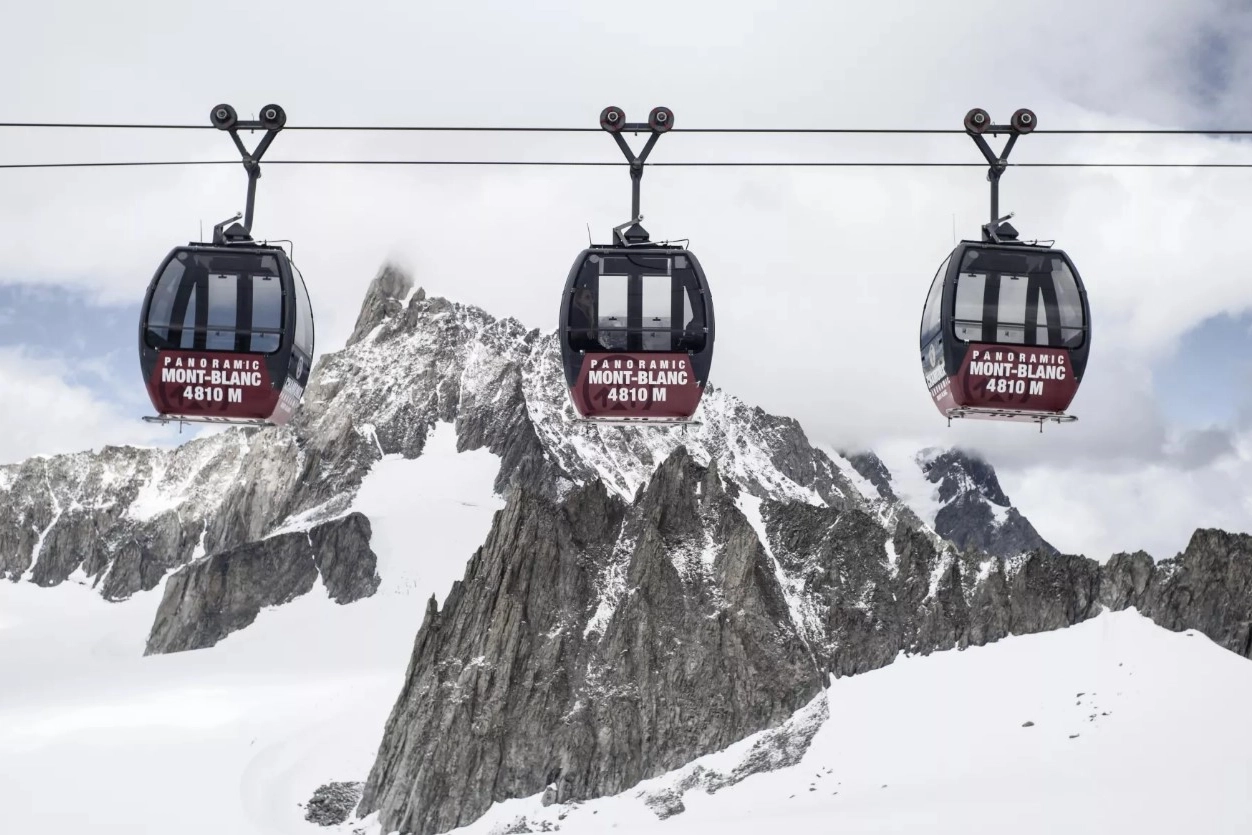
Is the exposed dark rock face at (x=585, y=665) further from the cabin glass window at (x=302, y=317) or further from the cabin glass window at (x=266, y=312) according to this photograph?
the cabin glass window at (x=266, y=312)

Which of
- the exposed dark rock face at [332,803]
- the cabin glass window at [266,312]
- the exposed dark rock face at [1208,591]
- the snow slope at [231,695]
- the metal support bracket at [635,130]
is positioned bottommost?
the exposed dark rock face at [332,803]

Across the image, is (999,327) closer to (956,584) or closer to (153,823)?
(956,584)

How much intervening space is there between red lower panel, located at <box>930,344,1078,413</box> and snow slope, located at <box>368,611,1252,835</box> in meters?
50.2

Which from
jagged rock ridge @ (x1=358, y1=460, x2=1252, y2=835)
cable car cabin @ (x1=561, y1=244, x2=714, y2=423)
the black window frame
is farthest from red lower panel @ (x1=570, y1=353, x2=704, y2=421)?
jagged rock ridge @ (x1=358, y1=460, x2=1252, y2=835)

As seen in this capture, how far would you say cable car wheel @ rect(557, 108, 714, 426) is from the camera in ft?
67.4

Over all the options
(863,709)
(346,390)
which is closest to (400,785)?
(863,709)

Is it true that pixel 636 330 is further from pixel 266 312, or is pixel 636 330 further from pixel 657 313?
pixel 266 312

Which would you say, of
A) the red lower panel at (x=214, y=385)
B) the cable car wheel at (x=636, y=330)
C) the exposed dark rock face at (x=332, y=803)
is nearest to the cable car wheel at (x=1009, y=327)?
the cable car wheel at (x=636, y=330)

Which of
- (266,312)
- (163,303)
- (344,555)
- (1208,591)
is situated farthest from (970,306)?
(344,555)

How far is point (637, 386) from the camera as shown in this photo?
21.0 metres

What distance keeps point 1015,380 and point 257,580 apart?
149 metres

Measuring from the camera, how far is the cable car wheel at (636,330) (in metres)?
20.5

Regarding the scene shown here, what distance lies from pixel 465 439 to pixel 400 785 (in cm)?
10098

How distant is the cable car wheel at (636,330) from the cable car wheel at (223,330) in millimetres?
4434
